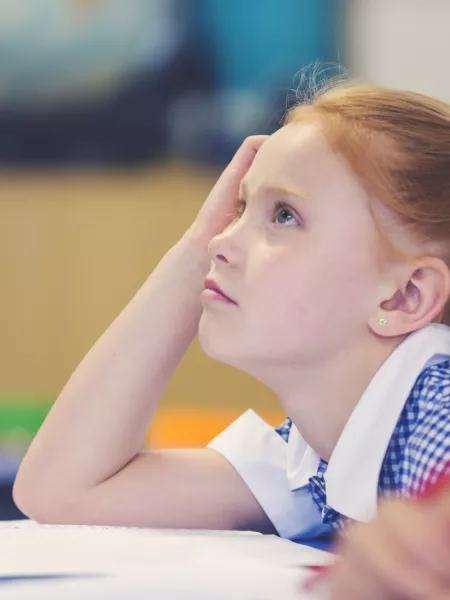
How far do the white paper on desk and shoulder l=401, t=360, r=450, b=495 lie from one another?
9 cm

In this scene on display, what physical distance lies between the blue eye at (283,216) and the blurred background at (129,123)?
205cm

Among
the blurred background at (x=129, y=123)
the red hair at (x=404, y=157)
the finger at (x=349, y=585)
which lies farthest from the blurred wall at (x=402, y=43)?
the finger at (x=349, y=585)

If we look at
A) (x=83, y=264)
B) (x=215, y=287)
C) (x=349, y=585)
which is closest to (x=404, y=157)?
(x=215, y=287)

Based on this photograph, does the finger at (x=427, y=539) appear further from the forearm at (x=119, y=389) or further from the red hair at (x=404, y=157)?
the forearm at (x=119, y=389)

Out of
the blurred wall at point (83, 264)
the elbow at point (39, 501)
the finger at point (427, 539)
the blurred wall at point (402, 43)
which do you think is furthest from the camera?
the blurred wall at point (83, 264)

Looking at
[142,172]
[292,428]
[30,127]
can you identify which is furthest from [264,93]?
[292,428]

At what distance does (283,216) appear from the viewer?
821 millimetres

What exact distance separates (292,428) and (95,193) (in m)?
2.13

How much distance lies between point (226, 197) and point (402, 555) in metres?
0.63

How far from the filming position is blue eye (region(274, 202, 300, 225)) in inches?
32.0

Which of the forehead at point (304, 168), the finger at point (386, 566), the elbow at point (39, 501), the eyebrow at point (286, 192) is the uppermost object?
the forehead at point (304, 168)

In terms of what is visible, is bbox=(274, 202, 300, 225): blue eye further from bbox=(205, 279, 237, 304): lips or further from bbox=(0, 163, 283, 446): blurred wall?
bbox=(0, 163, 283, 446): blurred wall

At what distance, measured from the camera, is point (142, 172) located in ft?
9.72

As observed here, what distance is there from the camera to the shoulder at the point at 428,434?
675 mm
